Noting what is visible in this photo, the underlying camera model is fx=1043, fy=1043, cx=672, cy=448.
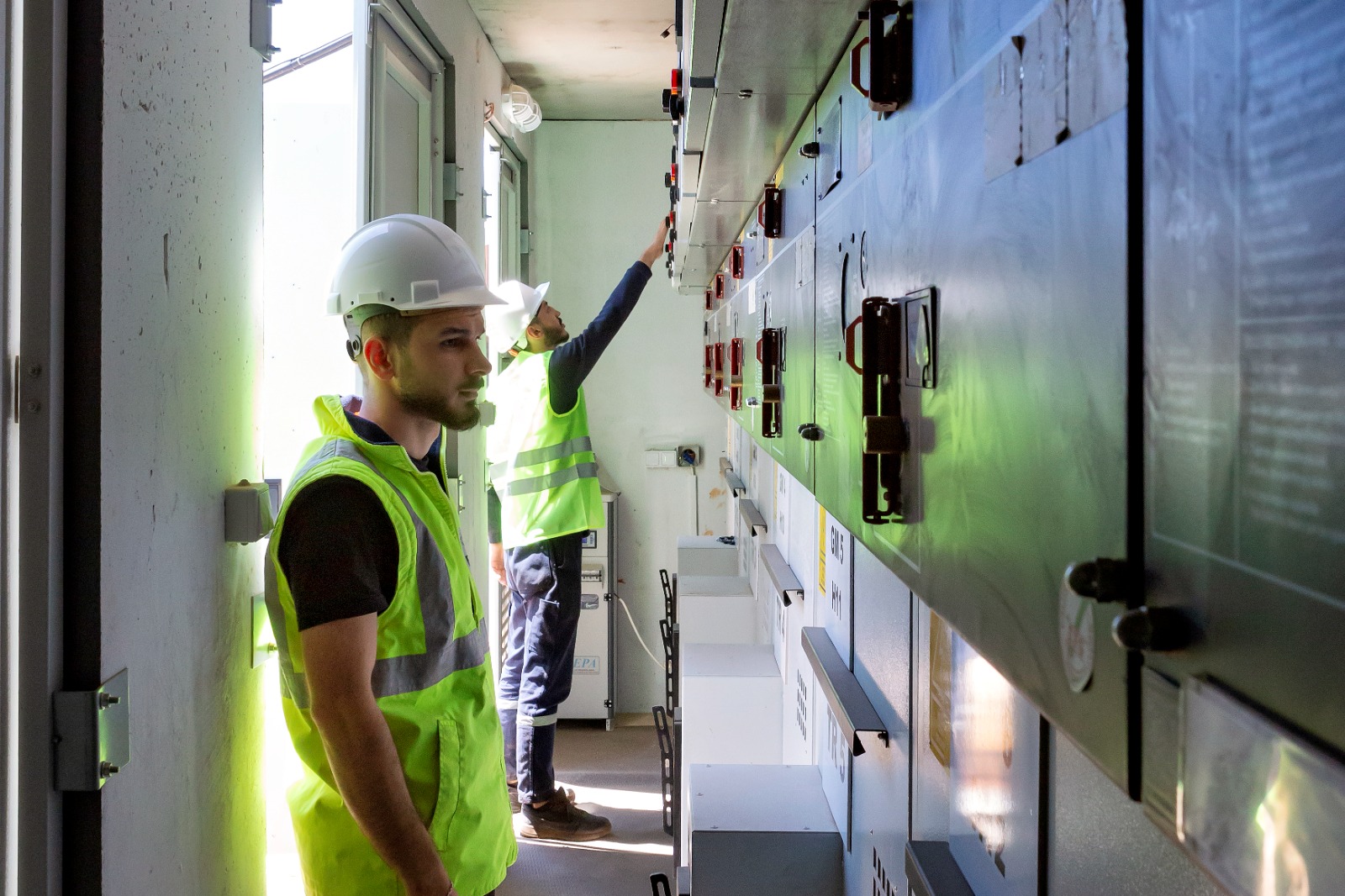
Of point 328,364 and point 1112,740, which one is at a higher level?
point 328,364

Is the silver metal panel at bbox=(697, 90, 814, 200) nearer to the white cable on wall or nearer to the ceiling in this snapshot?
the ceiling

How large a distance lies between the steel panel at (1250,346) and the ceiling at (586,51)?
4080mm

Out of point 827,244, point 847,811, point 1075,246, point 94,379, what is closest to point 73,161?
point 94,379

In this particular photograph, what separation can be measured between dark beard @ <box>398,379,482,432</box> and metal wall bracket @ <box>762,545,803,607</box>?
1.20 metres

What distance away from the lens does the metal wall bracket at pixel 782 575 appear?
2744mm

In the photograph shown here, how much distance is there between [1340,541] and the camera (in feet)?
1.03

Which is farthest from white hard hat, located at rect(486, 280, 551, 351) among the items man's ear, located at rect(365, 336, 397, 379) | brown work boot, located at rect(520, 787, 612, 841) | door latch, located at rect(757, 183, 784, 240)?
man's ear, located at rect(365, 336, 397, 379)

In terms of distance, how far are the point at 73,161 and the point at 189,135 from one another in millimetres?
262

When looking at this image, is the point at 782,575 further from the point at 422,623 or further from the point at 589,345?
the point at 422,623

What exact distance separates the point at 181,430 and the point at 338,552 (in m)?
Answer: 0.27

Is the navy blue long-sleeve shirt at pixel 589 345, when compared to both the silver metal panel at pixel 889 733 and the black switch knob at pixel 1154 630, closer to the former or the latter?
the silver metal panel at pixel 889 733

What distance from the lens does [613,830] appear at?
425cm

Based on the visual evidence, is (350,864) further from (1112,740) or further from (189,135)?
(1112,740)

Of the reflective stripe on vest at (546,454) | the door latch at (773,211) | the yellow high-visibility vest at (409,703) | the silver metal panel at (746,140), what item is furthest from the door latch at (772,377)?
the reflective stripe on vest at (546,454)
